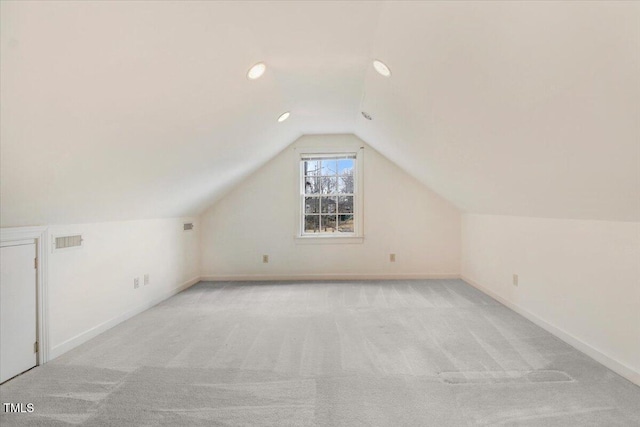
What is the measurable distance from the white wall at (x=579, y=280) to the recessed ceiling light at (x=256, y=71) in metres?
2.57

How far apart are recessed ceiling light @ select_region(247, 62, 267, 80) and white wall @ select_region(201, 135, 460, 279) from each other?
2731 mm

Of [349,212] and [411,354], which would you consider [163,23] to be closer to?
[411,354]

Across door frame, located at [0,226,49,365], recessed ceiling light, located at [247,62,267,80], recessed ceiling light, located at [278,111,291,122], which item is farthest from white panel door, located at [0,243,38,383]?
recessed ceiling light, located at [278,111,291,122]

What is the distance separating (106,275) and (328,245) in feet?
9.66

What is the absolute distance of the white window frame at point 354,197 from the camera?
5270mm

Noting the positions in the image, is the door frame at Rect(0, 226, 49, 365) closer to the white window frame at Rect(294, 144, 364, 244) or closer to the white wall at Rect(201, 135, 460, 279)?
the white wall at Rect(201, 135, 460, 279)

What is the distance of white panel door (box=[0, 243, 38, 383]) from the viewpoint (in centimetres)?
215

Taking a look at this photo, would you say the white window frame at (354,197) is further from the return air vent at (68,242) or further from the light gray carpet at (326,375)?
the return air vent at (68,242)

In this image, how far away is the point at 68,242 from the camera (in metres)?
2.70

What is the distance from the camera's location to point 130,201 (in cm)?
309

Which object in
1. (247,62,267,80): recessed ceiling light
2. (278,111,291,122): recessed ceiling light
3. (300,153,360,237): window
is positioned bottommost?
(300,153,360,237): window

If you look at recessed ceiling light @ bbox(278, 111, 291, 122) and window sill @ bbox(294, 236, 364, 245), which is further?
window sill @ bbox(294, 236, 364, 245)

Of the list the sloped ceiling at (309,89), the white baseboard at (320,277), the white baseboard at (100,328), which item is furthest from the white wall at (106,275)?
the white baseboard at (320,277)

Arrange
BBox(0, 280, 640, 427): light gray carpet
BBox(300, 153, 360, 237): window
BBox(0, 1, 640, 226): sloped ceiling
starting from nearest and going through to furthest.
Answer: BBox(0, 1, 640, 226): sloped ceiling, BBox(0, 280, 640, 427): light gray carpet, BBox(300, 153, 360, 237): window
